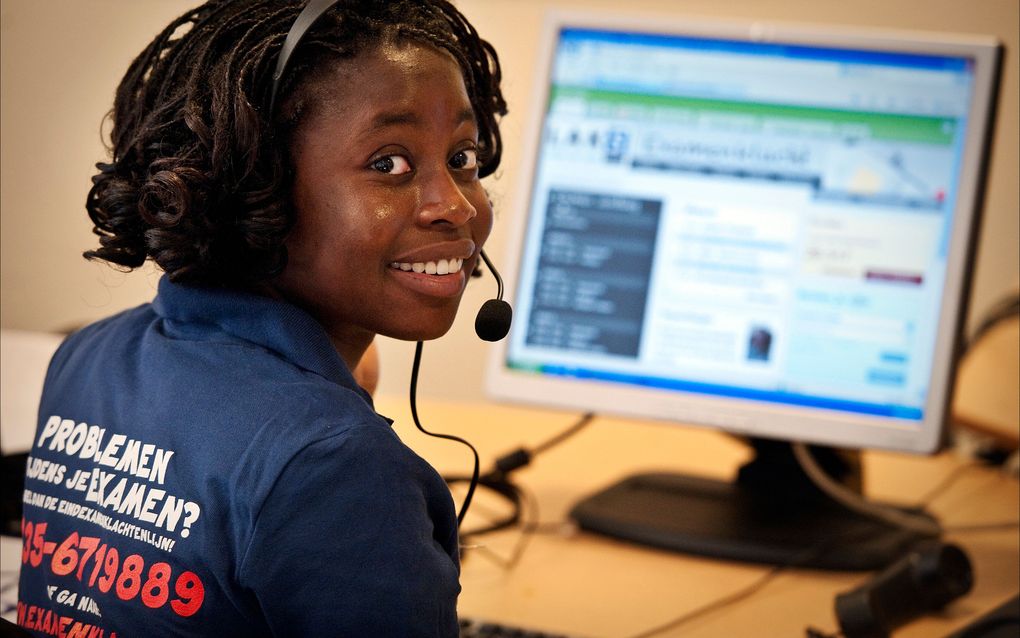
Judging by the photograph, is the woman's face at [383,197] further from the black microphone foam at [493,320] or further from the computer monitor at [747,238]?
the computer monitor at [747,238]

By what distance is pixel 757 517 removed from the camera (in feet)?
3.48

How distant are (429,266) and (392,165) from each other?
0.06 m

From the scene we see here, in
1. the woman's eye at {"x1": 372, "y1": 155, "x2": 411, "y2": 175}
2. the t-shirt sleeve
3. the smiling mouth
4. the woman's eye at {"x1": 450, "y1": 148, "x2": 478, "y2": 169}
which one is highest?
the woman's eye at {"x1": 450, "y1": 148, "x2": 478, "y2": 169}

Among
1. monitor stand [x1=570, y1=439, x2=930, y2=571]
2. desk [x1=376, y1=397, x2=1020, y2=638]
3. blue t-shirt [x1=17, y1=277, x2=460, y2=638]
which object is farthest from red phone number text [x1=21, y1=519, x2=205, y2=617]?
monitor stand [x1=570, y1=439, x2=930, y2=571]

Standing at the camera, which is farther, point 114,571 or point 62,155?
point 62,155

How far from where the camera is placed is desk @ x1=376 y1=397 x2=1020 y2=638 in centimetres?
84

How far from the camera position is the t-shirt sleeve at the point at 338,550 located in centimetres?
48

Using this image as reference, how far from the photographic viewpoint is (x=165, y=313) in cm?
61

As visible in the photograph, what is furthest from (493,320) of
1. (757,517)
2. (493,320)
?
(757,517)

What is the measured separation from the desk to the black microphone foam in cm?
7

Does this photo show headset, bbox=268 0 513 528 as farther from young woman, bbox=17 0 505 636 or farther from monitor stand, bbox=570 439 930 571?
monitor stand, bbox=570 439 930 571

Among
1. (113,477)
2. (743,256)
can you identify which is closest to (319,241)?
(113,477)

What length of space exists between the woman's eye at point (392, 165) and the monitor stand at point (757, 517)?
54 centimetres

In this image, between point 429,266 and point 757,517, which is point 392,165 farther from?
point 757,517
